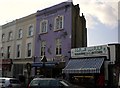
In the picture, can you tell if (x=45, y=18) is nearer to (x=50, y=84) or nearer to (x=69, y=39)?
(x=69, y=39)

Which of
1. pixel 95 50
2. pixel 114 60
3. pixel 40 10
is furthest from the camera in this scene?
pixel 40 10

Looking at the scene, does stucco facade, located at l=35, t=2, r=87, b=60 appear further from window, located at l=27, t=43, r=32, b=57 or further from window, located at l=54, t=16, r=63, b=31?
window, located at l=27, t=43, r=32, b=57

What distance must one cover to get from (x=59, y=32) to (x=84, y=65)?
20.7ft

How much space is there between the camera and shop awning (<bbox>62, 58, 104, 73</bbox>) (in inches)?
959

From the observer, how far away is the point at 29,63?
32000mm

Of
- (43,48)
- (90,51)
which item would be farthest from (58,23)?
(90,51)

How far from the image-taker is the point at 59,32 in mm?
30453

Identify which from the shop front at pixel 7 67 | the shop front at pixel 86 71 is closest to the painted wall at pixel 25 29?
the shop front at pixel 7 67

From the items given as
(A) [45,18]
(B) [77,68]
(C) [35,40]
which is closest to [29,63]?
(C) [35,40]

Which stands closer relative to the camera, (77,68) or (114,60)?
(114,60)

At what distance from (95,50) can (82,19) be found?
8182 millimetres

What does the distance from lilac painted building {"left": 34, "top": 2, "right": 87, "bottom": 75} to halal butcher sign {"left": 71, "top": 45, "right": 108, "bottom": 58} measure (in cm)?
110

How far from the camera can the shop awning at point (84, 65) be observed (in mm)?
24359

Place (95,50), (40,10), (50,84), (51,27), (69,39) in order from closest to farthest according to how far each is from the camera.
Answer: (50,84) < (95,50) < (69,39) < (51,27) < (40,10)
